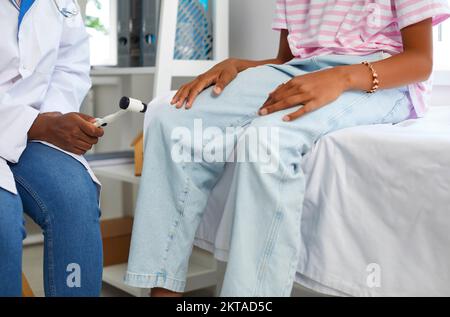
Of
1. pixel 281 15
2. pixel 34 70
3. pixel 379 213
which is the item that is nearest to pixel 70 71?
pixel 34 70

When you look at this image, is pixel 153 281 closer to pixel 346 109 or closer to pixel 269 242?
pixel 269 242

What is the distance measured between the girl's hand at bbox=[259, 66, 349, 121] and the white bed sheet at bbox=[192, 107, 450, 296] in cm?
7

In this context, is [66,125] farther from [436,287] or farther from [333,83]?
[436,287]

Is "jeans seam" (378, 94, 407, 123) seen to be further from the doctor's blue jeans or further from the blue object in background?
the blue object in background

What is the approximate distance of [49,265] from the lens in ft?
3.05

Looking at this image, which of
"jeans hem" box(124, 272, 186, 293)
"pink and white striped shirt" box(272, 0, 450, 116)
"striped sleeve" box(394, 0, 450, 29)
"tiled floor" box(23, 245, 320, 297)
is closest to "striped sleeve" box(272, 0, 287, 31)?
"pink and white striped shirt" box(272, 0, 450, 116)

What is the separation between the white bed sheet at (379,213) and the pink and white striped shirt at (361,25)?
19 cm

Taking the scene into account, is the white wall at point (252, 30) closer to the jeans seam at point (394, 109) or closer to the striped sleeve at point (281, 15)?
the striped sleeve at point (281, 15)

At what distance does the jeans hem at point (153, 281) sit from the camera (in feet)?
2.89

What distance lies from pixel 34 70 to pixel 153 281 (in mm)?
482

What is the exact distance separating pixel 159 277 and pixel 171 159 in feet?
0.65

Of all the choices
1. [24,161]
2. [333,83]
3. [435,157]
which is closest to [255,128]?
[333,83]

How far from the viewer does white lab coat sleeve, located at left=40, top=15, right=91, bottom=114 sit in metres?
1.09

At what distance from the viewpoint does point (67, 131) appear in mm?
954
